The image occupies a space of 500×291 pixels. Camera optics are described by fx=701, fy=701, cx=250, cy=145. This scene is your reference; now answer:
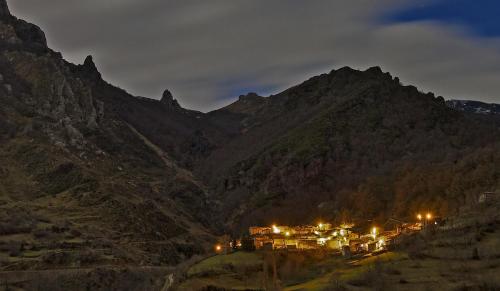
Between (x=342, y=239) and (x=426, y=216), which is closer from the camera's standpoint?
(x=342, y=239)

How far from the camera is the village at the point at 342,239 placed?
96.4 metres

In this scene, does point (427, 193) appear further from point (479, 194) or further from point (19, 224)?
point (19, 224)

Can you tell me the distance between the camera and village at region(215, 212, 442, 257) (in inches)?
3794

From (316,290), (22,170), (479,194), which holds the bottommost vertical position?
(316,290)

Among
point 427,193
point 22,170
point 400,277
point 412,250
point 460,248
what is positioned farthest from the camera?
point 22,170

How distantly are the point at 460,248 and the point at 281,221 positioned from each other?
9063cm

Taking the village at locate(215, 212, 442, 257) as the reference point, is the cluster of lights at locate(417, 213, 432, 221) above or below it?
above

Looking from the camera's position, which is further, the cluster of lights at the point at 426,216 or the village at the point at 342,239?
the cluster of lights at the point at 426,216

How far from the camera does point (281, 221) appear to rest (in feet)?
520

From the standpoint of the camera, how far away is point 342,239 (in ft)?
350

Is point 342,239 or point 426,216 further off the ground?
point 426,216

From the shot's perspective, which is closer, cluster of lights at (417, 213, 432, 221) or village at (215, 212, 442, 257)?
village at (215, 212, 442, 257)

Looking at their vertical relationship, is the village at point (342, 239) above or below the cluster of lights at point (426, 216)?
below

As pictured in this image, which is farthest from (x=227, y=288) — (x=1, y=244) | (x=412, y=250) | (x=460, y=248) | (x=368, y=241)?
(x=1, y=244)
